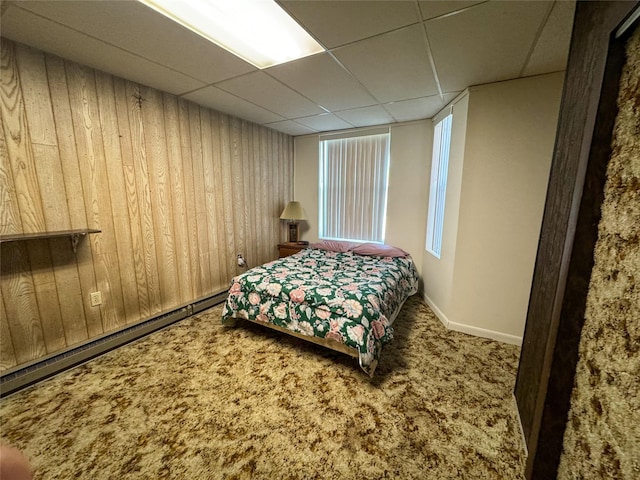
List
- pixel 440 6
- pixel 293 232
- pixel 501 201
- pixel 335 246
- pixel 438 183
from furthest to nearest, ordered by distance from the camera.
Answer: pixel 293 232 < pixel 335 246 < pixel 438 183 < pixel 501 201 < pixel 440 6

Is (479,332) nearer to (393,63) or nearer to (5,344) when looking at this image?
(393,63)

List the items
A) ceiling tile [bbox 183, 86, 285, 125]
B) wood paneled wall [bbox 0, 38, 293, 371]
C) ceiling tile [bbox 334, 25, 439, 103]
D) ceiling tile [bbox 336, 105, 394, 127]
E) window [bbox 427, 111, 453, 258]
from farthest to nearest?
ceiling tile [bbox 336, 105, 394, 127] → window [bbox 427, 111, 453, 258] → ceiling tile [bbox 183, 86, 285, 125] → wood paneled wall [bbox 0, 38, 293, 371] → ceiling tile [bbox 334, 25, 439, 103]

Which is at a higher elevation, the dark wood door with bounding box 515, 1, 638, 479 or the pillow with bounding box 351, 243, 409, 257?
the dark wood door with bounding box 515, 1, 638, 479

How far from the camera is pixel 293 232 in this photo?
12.8 feet

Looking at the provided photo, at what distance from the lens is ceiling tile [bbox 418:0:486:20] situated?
3.93 ft

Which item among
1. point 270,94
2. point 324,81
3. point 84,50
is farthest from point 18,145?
point 324,81

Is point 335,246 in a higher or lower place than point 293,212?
lower

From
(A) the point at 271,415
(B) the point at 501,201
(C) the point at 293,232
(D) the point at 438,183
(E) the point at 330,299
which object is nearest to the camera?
(A) the point at 271,415

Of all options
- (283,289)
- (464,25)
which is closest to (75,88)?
(283,289)

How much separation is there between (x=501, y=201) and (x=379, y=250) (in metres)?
1.43

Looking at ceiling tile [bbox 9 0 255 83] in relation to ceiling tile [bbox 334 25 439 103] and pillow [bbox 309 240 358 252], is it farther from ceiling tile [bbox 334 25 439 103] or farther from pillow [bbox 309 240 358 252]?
pillow [bbox 309 240 358 252]

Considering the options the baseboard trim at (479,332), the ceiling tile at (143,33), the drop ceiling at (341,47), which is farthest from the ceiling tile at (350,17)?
the baseboard trim at (479,332)

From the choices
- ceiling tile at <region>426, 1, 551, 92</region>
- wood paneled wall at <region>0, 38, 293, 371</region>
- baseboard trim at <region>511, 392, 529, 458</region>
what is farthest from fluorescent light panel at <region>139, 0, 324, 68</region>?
baseboard trim at <region>511, 392, 529, 458</region>

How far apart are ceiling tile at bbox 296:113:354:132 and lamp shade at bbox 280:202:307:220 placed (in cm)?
116
